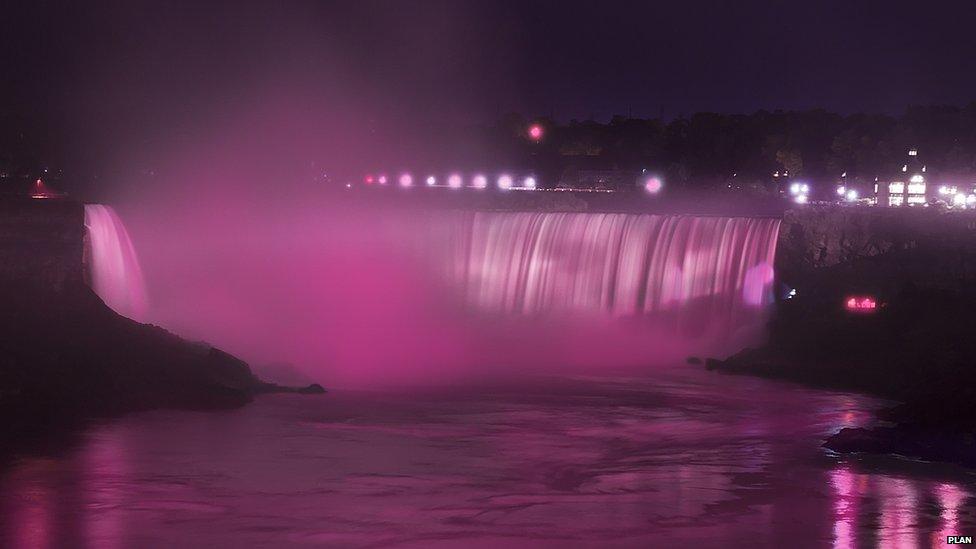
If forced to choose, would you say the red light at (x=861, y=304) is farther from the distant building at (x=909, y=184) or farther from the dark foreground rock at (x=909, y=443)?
the distant building at (x=909, y=184)

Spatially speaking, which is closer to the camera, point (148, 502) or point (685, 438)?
point (148, 502)

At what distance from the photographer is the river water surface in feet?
73.8

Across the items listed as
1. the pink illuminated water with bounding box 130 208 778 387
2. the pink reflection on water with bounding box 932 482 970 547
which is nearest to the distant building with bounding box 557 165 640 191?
the pink illuminated water with bounding box 130 208 778 387

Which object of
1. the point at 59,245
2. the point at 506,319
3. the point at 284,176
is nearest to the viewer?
the point at 59,245

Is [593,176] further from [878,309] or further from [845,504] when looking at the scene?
[845,504]

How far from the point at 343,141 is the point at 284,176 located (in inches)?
1155

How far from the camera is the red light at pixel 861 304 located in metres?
39.4

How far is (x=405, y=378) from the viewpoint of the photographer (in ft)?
131

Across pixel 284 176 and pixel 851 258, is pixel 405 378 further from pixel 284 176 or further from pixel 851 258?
pixel 284 176

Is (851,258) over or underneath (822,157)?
underneath

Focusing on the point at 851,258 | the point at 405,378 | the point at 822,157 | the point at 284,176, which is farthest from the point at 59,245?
the point at 822,157

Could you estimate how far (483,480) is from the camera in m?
26.4

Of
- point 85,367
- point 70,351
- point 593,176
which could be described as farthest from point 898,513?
point 593,176

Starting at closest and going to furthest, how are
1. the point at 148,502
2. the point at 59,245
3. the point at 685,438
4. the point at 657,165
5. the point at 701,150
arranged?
the point at 148,502 < the point at 685,438 < the point at 59,245 < the point at 701,150 < the point at 657,165
